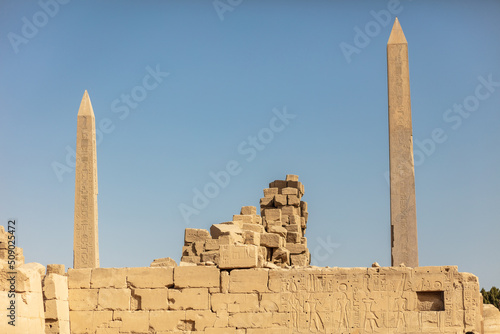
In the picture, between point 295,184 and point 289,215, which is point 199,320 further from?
point 295,184

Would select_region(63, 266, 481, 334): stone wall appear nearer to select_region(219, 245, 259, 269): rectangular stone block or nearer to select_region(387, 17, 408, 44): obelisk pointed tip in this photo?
select_region(219, 245, 259, 269): rectangular stone block

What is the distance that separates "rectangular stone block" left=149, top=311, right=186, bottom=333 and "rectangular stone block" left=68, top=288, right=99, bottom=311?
98 centimetres

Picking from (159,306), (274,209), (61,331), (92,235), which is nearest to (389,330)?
(159,306)

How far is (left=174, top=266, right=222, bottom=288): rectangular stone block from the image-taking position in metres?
15.2

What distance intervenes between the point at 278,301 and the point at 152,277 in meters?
2.07

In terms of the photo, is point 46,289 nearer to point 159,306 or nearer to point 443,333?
point 159,306

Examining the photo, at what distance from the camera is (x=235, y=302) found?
15062 millimetres

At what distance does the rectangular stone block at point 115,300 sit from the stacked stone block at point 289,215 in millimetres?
4528

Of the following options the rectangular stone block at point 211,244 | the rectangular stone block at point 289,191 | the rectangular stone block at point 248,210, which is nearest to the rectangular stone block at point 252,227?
the rectangular stone block at point 211,244

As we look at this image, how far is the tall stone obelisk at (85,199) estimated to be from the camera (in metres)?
23.0

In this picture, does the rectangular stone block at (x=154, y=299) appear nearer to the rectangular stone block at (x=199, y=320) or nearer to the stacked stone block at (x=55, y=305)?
the rectangular stone block at (x=199, y=320)


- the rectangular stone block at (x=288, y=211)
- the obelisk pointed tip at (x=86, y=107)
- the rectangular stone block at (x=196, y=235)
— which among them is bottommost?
the rectangular stone block at (x=196, y=235)

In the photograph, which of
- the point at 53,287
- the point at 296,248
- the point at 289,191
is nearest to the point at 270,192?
the point at 289,191

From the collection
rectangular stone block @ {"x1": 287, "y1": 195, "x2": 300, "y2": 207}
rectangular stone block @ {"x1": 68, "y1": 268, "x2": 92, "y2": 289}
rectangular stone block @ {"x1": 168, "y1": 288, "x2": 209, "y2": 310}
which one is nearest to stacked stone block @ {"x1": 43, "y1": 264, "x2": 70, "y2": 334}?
rectangular stone block @ {"x1": 68, "y1": 268, "x2": 92, "y2": 289}
